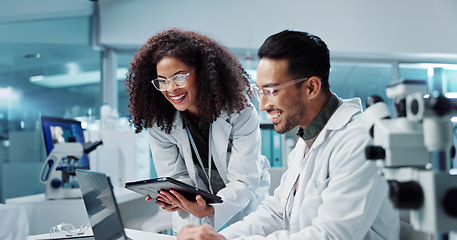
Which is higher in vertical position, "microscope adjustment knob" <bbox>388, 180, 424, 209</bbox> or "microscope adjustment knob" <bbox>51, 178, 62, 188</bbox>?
"microscope adjustment knob" <bbox>388, 180, 424, 209</bbox>

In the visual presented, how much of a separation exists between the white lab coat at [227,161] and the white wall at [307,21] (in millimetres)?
2966

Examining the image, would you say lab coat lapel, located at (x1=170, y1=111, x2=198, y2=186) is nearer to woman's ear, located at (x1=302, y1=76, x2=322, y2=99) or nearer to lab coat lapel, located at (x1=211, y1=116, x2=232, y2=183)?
lab coat lapel, located at (x1=211, y1=116, x2=232, y2=183)

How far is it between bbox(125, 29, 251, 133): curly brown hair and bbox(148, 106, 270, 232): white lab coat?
53 millimetres

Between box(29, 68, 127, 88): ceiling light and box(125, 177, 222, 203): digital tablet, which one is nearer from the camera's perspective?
box(125, 177, 222, 203): digital tablet

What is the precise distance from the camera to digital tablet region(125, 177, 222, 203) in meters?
1.31

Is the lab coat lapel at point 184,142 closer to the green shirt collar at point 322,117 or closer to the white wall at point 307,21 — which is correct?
the green shirt collar at point 322,117

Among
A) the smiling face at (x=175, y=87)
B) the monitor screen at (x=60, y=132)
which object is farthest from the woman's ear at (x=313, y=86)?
the monitor screen at (x=60, y=132)

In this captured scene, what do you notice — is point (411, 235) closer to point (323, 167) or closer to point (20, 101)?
point (323, 167)

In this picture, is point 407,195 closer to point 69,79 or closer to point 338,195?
point 338,195

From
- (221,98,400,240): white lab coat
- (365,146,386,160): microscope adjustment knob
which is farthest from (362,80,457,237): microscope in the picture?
(221,98,400,240): white lab coat

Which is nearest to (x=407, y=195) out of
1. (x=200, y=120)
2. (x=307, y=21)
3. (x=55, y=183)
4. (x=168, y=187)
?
(x=168, y=187)

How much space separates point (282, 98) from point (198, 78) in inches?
22.6

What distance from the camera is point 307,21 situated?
4773 mm

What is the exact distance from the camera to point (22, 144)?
3.57 metres
